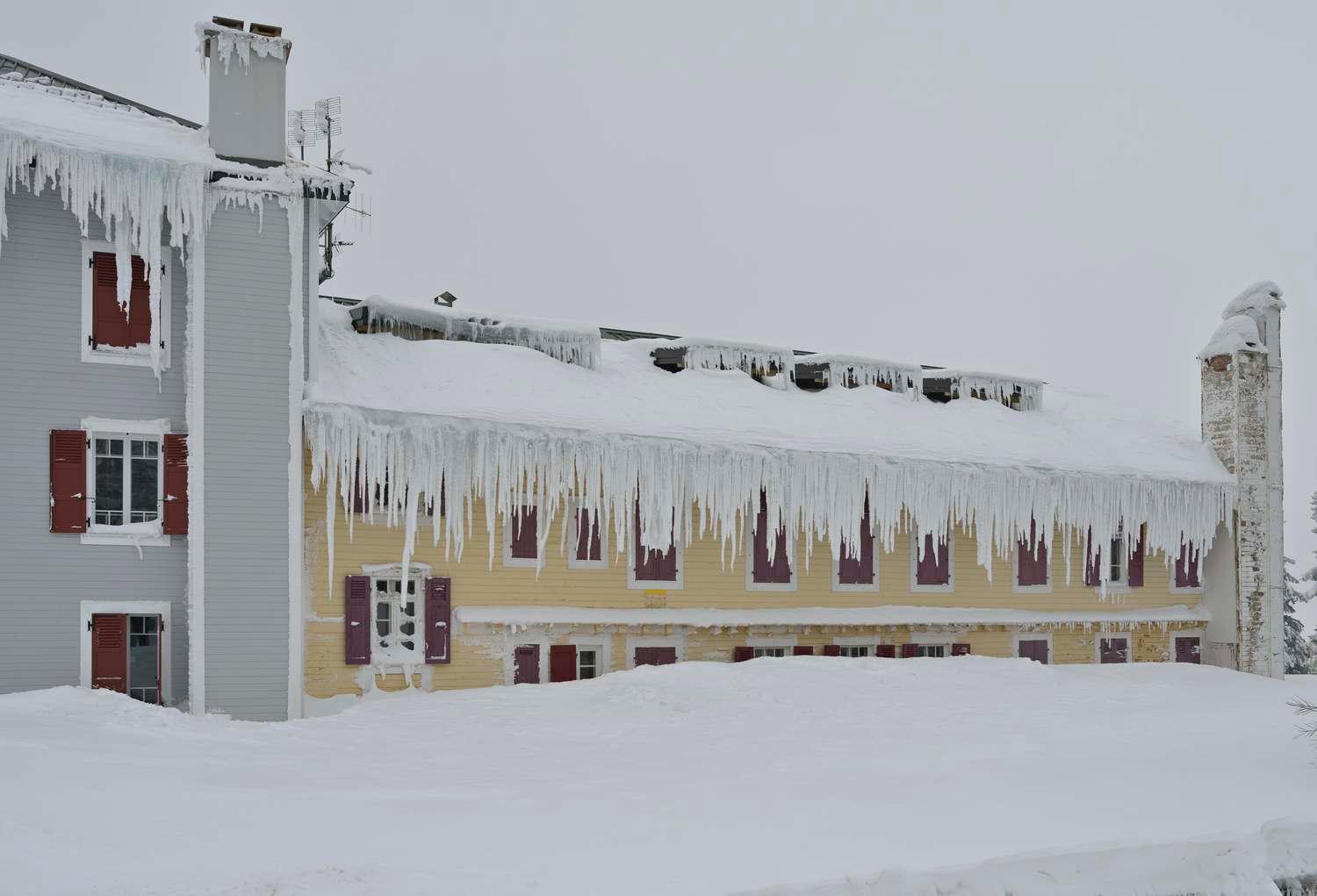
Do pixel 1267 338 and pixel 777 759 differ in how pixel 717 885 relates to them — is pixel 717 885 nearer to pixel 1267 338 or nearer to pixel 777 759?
pixel 777 759

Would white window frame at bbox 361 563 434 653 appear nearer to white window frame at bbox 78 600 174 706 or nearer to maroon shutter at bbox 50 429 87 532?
white window frame at bbox 78 600 174 706

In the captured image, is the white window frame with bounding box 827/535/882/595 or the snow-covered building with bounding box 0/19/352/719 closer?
the snow-covered building with bounding box 0/19/352/719

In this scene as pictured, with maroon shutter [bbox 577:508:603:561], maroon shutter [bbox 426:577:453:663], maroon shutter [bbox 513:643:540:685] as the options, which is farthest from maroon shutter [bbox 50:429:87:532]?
maroon shutter [bbox 577:508:603:561]

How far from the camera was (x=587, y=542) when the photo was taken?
67.1ft

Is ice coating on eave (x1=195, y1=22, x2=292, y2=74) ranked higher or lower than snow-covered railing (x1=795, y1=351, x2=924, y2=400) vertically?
higher

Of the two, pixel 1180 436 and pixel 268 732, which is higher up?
pixel 1180 436

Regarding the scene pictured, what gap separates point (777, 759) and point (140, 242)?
10.8 metres

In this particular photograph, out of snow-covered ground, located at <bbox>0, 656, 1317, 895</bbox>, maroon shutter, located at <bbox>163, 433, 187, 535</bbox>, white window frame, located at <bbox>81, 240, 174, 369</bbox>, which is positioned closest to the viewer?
snow-covered ground, located at <bbox>0, 656, 1317, 895</bbox>

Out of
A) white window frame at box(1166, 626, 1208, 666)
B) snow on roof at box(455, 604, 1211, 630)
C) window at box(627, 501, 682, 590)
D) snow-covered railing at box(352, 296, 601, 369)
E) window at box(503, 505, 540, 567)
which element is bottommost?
white window frame at box(1166, 626, 1208, 666)

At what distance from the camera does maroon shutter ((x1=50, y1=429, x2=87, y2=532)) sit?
15812 millimetres

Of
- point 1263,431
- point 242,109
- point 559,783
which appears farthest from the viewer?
point 1263,431

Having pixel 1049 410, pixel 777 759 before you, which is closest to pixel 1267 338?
pixel 1049 410

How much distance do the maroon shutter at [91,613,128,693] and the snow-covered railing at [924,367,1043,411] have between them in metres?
17.0

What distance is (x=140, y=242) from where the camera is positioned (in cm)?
1611
